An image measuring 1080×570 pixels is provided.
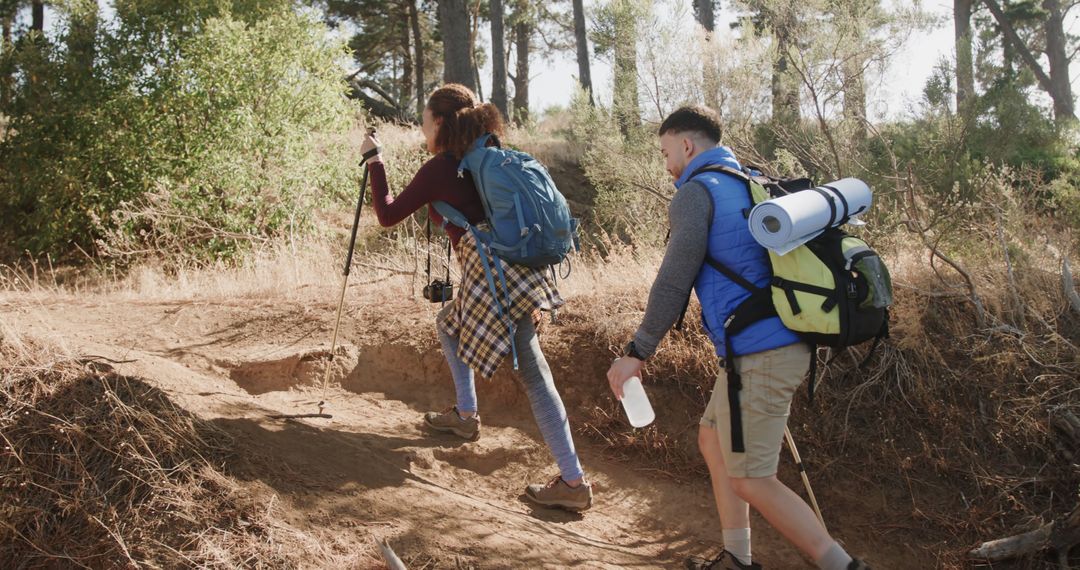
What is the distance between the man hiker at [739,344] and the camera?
2.89 m

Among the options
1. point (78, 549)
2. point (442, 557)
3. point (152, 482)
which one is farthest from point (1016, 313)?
point (78, 549)

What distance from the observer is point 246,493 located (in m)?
3.52

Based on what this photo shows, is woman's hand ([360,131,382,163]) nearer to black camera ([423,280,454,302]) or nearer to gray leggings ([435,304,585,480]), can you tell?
black camera ([423,280,454,302])

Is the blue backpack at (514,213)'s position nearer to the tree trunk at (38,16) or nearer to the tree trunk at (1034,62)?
the tree trunk at (1034,62)

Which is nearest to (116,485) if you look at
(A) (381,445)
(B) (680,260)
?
(A) (381,445)

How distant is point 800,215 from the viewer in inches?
107

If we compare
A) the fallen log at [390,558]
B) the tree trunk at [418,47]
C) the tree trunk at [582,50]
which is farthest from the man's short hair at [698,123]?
the tree trunk at [418,47]

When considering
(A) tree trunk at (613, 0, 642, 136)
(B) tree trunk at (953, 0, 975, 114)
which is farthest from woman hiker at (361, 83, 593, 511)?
(A) tree trunk at (613, 0, 642, 136)

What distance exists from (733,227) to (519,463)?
262 cm

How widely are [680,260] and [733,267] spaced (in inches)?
7.9

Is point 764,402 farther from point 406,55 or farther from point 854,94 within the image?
point 406,55

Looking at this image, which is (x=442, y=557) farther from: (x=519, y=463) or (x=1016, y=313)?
(x=1016, y=313)

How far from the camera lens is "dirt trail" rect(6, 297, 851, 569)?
12.0ft

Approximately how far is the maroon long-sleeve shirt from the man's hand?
51.0 inches
